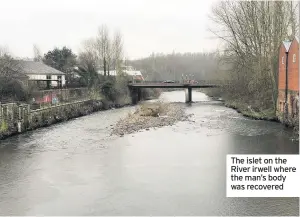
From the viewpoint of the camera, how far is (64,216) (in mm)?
9680

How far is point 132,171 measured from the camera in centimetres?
1375

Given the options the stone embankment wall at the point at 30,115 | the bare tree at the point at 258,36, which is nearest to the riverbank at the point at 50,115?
the stone embankment wall at the point at 30,115

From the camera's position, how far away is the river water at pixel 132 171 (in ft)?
33.6

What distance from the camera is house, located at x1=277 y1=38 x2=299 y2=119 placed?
23703mm

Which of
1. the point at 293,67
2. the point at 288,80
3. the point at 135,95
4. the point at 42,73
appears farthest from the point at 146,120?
the point at 135,95

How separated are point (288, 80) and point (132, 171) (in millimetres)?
16051

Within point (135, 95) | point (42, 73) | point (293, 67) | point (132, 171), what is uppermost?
point (42, 73)

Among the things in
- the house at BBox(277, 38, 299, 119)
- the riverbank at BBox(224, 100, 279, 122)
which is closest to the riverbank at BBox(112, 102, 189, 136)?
the riverbank at BBox(224, 100, 279, 122)

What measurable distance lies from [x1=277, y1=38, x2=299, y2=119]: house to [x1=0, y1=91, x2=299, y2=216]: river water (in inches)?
82.8

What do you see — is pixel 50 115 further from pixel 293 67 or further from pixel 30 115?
pixel 293 67

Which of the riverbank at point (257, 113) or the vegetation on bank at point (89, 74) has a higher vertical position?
the vegetation on bank at point (89, 74)

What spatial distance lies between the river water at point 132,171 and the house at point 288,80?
6.90 feet

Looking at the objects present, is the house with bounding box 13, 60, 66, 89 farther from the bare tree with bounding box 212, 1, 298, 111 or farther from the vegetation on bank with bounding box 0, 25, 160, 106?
the bare tree with bounding box 212, 1, 298, 111
